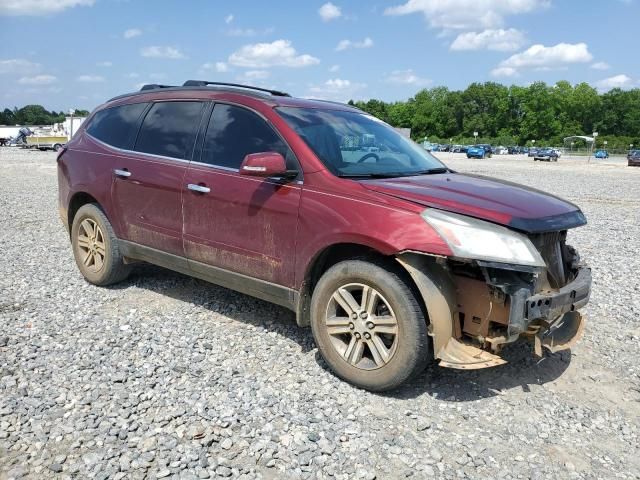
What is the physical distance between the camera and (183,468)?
9.09ft

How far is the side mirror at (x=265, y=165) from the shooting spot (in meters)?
3.69

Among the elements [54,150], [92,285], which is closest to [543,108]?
[54,150]

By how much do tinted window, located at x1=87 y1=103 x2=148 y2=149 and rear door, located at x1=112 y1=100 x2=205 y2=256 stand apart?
0.51 feet

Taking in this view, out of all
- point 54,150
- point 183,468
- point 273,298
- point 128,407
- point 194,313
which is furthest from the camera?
point 54,150

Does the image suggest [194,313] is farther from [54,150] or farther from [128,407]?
[54,150]

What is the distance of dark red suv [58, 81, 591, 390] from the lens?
3258 millimetres

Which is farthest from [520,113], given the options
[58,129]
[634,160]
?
[58,129]

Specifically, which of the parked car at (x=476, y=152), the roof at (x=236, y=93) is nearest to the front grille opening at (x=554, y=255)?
the roof at (x=236, y=93)

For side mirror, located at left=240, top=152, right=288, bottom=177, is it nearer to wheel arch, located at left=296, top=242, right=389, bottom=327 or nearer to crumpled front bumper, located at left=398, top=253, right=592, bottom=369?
wheel arch, located at left=296, top=242, right=389, bottom=327

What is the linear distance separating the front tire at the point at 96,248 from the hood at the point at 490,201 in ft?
9.44

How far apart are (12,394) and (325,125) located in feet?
9.24

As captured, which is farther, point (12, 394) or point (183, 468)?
point (12, 394)

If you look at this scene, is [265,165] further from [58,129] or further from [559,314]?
[58,129]

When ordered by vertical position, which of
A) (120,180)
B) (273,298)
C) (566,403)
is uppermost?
(120,180)
